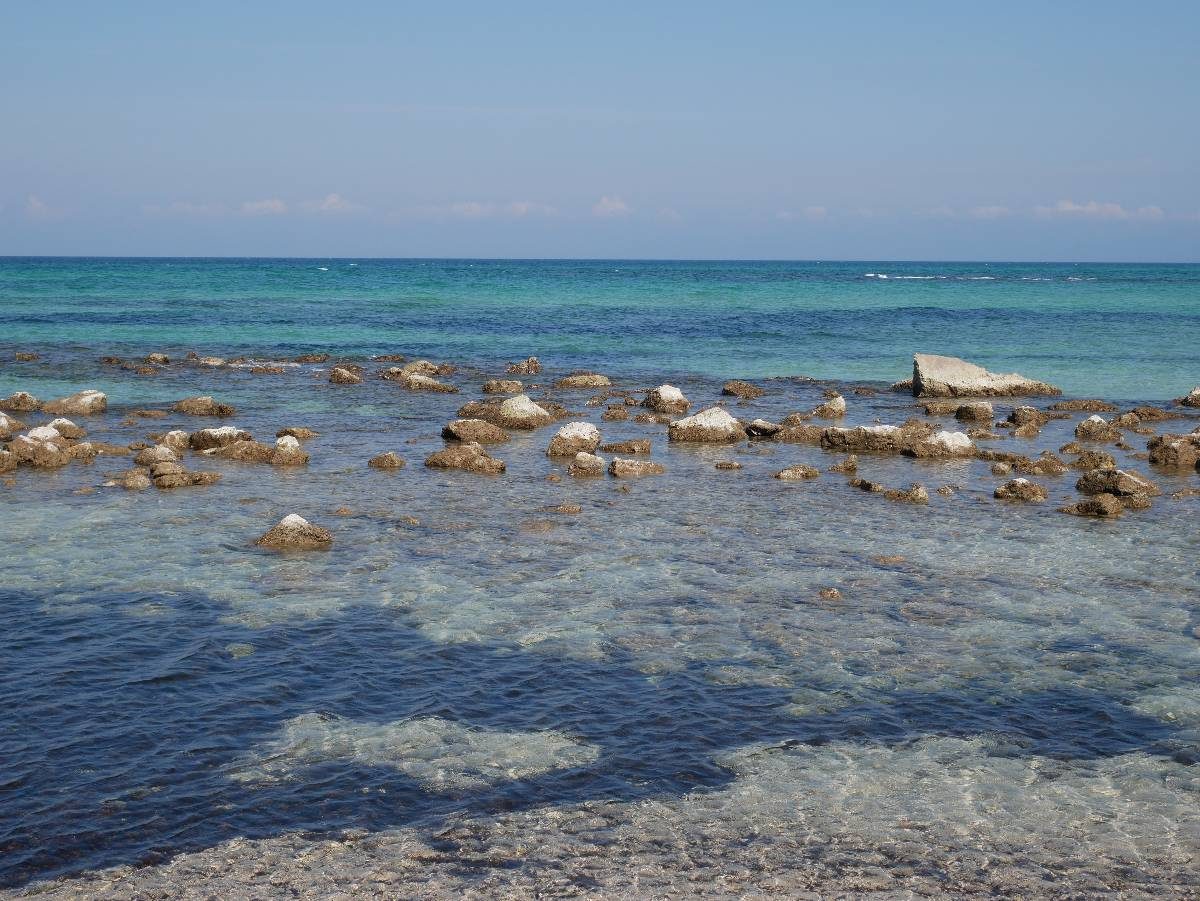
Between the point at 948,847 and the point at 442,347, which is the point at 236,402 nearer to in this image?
the point at 442,347

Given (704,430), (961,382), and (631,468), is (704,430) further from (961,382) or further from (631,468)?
(961,382)

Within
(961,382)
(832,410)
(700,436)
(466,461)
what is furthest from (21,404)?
(961,382)

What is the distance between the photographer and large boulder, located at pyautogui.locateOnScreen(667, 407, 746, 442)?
26.5 metres

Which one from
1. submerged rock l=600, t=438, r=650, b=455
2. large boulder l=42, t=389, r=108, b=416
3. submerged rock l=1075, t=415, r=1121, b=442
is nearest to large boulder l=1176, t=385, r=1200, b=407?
submerged rock l=1075, t=415, r=1121, b=442

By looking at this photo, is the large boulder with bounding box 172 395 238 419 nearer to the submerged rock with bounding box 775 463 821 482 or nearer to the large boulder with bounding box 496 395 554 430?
the large boulder with bounding box 496 395 554 430

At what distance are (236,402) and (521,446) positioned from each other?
11.9m

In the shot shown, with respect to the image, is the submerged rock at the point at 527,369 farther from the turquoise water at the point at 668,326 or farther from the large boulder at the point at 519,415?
the large boulder at the point at 519,415

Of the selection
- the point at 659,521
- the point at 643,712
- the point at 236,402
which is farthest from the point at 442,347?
the point at 643,712

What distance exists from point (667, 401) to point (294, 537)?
16.6 meters

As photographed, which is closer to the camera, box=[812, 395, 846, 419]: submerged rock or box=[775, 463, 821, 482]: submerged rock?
box=[775, 463, 821, 482]: submerged rock

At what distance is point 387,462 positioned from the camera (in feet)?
74.9

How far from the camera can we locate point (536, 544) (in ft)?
55.4

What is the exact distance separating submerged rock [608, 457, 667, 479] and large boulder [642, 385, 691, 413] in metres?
8.37

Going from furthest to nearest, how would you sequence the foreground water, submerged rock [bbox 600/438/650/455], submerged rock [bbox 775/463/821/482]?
submerged rock [bbox 600/438/650/455]
submerged rock [bbox 775/463/821/482]
the foreground water
